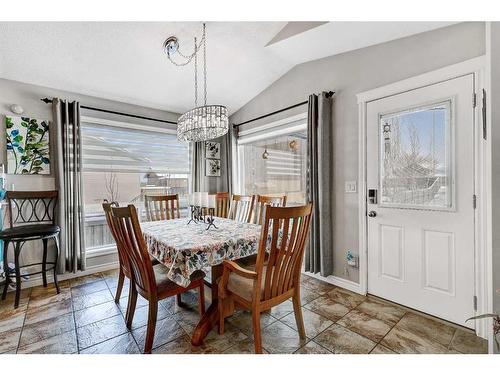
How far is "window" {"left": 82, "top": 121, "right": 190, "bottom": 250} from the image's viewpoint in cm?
320

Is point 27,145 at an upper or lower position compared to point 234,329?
upper

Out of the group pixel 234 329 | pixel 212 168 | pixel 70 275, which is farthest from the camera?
pixel 212 168

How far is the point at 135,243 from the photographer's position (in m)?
1.59

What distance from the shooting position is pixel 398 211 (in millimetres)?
2215

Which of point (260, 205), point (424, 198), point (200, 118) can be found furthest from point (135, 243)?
point (424, 198)

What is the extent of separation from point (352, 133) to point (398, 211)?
895mm

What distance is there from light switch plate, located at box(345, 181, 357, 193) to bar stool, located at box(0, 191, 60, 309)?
308cm

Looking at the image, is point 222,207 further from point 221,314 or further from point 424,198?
point 424,198

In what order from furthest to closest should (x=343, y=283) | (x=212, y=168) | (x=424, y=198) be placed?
(x=212, y=168) → (x=343, y=283) → (x=424, y=198)

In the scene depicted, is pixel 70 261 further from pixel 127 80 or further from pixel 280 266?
pixel 280 266

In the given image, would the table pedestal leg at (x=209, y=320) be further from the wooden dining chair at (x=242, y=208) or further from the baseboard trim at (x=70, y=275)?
the baseboard trim at (x=70, y=275)

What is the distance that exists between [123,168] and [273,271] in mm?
2821
